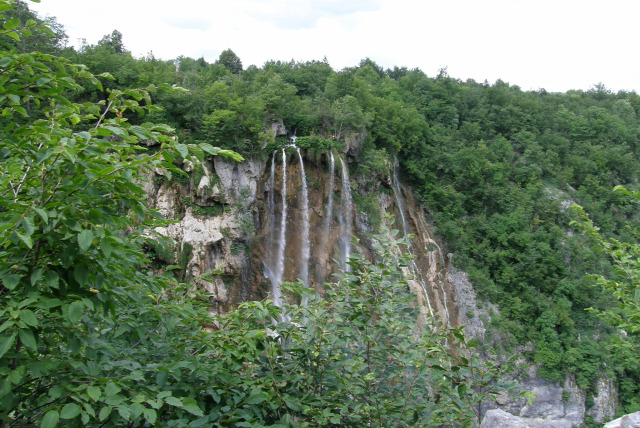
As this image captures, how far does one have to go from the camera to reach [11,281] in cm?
191

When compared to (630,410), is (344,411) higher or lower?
higher

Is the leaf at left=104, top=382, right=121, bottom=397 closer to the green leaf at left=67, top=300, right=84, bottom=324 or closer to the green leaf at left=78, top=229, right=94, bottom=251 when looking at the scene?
the green leaf at left=67, top=300, right=84, bottom=324

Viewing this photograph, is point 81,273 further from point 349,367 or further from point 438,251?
point 438,251

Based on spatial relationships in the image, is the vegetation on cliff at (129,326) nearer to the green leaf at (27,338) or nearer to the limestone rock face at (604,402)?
the green leaf at (27,338)

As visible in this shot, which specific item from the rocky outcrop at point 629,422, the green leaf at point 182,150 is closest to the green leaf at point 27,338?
the green leaf at point 182,150

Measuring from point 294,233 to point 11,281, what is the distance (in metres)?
16.9

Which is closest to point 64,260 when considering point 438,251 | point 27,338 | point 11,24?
point 27,338

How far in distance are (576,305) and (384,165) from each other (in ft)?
43.7

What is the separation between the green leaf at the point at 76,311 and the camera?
6.22ft

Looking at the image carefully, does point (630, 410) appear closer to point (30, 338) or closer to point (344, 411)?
point (344, 411)

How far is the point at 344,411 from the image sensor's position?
2.72 m

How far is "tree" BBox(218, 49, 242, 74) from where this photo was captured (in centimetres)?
3241

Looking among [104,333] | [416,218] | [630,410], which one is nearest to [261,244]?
[416,218]

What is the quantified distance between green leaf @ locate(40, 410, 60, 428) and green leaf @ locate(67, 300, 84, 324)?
367 mm
